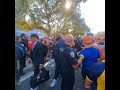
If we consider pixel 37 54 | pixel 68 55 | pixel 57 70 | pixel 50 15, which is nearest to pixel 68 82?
pixel 57 70

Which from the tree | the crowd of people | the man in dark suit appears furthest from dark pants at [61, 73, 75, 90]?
the tree

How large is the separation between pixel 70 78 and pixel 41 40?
0.50 metres

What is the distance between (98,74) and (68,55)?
1.20ft

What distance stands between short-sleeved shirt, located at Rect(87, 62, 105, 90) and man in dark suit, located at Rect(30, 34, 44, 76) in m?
0.52

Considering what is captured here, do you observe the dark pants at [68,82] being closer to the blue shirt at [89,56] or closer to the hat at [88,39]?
the blue shirt at [89,56]

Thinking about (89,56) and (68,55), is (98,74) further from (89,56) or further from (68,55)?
(68,55)

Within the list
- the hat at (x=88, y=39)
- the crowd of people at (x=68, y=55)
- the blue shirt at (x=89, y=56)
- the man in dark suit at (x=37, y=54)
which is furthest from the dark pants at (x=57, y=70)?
the hat at (x=88, y=39)

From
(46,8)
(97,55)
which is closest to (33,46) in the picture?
(46,8)

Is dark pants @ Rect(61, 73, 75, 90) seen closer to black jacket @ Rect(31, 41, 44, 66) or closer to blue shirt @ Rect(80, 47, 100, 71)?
blue shirt @ Rect(80, 47, 100, 71)

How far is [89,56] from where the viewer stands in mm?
3531

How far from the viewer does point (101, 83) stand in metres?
3.47

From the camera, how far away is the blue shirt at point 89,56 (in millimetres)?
3514
